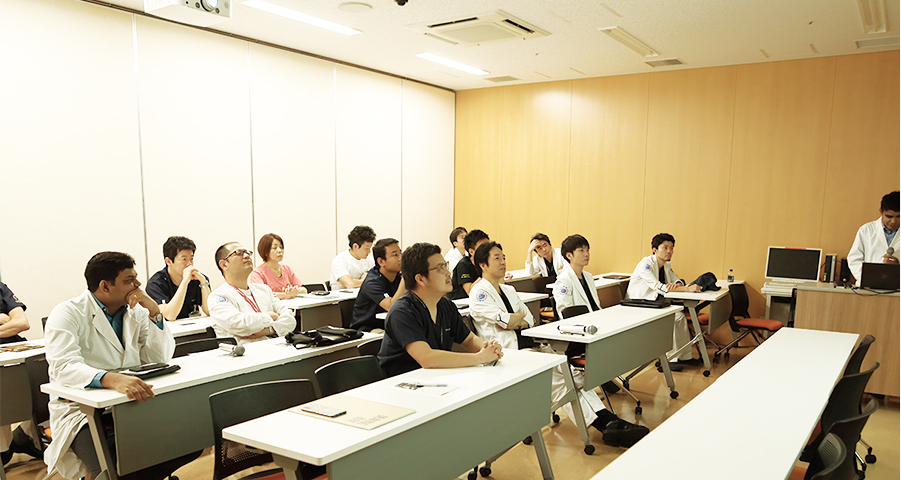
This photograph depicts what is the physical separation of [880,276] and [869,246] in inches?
52.2

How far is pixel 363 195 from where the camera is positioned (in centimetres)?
814

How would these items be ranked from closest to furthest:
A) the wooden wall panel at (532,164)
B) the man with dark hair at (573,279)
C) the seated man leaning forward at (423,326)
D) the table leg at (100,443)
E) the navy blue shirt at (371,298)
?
1. the table leg at (100,443)
2. the seated man leaning forward at (423,326)
3. the navy blue shirt at (371,298)
4. the man with dark hair at (573,279)
5. the wooden wall panel at (532,164)

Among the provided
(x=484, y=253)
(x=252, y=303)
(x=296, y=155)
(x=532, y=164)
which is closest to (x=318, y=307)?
(x=252, y=303)

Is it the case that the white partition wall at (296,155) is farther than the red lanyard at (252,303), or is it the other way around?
the white partition wall at (296,155)

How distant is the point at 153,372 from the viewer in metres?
2.84

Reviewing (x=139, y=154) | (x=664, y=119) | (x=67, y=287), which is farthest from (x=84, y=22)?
(x=664, y=119)

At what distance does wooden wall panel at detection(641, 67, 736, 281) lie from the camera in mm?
7680

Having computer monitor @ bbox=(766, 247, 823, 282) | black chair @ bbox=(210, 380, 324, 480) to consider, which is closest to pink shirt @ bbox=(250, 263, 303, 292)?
black chair @ bbox=(210, 380, 324, 480)

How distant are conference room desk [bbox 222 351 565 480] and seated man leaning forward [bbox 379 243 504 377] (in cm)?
7

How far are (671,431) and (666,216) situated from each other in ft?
20.7

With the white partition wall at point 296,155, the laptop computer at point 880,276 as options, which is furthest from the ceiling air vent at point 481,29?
the laptop computer at point 880,276

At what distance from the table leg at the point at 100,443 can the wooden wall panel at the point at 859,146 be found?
750 cm

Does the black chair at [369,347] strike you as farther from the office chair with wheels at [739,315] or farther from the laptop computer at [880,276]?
the office chair with wheels at [739,315]

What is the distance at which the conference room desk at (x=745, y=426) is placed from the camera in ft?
6.26
